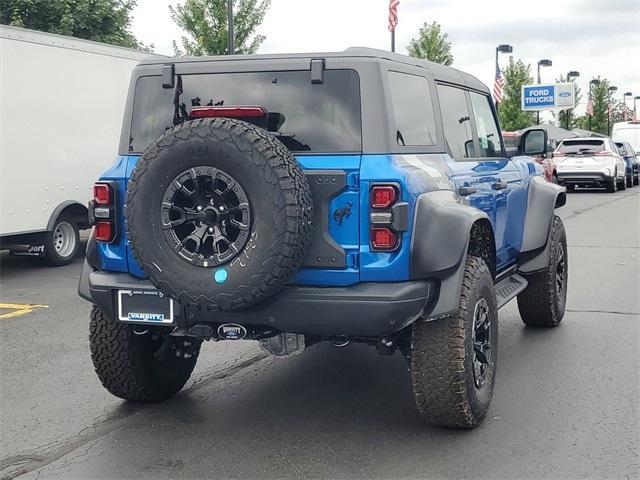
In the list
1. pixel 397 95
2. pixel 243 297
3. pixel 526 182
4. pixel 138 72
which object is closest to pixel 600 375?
pixel 526 182

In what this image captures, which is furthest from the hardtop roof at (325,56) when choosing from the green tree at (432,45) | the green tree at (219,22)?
the green tree at (432,45)

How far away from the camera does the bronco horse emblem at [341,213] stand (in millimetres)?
3828

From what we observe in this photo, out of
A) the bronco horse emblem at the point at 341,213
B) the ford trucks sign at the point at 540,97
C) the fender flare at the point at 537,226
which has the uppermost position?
the ford trucks sign at the point at 540,97

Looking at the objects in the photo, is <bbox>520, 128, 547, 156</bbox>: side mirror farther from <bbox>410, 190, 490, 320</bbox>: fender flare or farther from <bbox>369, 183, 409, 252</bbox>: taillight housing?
<bbox>369, 183, 409, 252</bbox>: taillight housing

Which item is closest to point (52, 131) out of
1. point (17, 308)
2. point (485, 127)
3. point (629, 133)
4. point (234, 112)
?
point (17, 308)

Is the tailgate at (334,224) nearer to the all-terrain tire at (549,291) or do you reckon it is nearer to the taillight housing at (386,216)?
the taillight housing at (386,216)

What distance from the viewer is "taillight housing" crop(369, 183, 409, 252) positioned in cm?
375

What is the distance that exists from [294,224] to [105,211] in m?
1.17

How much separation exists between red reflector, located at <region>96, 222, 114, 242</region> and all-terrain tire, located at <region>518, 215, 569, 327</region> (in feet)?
11.1

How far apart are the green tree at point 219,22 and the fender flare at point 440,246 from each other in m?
20.7

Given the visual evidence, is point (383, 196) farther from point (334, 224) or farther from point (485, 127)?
point (485, 127)

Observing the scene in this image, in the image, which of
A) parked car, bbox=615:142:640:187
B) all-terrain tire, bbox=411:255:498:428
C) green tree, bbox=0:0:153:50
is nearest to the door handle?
all-terrain tire, bbox=411:255:498:428

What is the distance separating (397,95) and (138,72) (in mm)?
1427

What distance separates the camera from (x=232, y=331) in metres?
4.04
